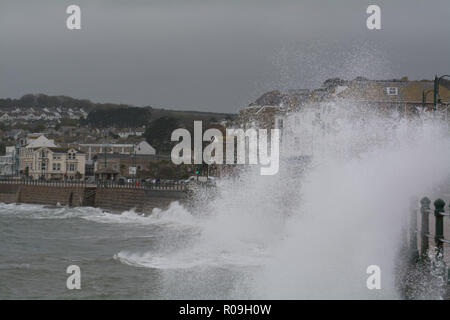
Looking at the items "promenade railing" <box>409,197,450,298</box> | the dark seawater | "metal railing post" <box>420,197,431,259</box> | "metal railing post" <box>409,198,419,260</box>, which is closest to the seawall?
the dark seawater

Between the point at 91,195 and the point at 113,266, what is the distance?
45.1 m

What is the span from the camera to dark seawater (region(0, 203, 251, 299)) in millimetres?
14678

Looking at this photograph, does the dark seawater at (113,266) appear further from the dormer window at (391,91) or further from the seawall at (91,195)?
the dormer window at (391,91)

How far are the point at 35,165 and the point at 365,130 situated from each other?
3867 inches

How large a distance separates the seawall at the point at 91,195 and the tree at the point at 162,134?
2501 inches

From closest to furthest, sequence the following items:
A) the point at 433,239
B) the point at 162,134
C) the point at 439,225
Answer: the point at 439,225 → the point at 433,239 → the point at 162,134

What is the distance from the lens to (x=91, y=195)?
207 ft

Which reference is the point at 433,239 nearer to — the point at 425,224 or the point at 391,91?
the point at 425,224

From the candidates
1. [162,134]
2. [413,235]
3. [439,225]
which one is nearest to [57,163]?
[162,134]

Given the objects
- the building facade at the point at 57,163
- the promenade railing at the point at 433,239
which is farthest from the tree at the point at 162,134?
the promenade railing at the point at 433,239

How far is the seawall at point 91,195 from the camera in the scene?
47731 millimetres

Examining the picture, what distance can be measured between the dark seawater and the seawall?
13.7 metres

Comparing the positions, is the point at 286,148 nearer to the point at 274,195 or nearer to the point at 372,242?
the point at 274,195
